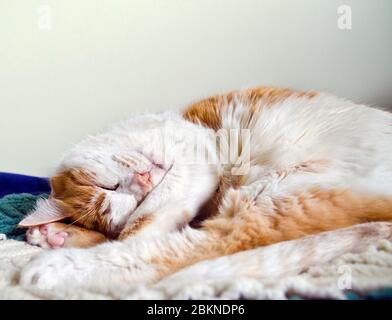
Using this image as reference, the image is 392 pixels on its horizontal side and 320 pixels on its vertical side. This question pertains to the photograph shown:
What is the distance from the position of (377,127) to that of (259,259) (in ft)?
1.92

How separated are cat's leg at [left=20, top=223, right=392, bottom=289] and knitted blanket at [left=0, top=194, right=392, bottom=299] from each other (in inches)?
1.5

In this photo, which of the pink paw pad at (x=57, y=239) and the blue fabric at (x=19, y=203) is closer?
the blue fabric at (x=19, y=203)

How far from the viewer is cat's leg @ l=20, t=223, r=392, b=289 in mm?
734

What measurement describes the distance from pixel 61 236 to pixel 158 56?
2.95 ft

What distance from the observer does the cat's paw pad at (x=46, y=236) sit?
3.61 ft

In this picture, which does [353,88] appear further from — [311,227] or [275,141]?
[311,227]

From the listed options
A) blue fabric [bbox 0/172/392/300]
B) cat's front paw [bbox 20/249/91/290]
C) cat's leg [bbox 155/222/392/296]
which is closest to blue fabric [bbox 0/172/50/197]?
blue fabric [bbox 0/172/392/300]

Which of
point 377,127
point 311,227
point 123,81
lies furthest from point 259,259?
point 123,81

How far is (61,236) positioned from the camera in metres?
1.12

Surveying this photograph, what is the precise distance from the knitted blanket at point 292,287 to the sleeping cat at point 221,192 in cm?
5

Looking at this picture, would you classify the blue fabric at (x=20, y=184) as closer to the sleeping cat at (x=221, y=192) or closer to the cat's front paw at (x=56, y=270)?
the sleeping cat at (x=221, y=192)

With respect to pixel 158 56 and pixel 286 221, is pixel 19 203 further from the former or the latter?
pixel 286 221

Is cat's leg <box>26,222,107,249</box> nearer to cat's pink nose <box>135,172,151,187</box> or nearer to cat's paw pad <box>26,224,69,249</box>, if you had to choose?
cat's paw pad <box>26,224,69,249</box>

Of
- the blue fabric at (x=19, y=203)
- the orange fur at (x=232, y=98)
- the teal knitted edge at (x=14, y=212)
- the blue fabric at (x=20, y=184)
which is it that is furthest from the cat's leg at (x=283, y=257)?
the blue fabric at (x=20, y=184)
